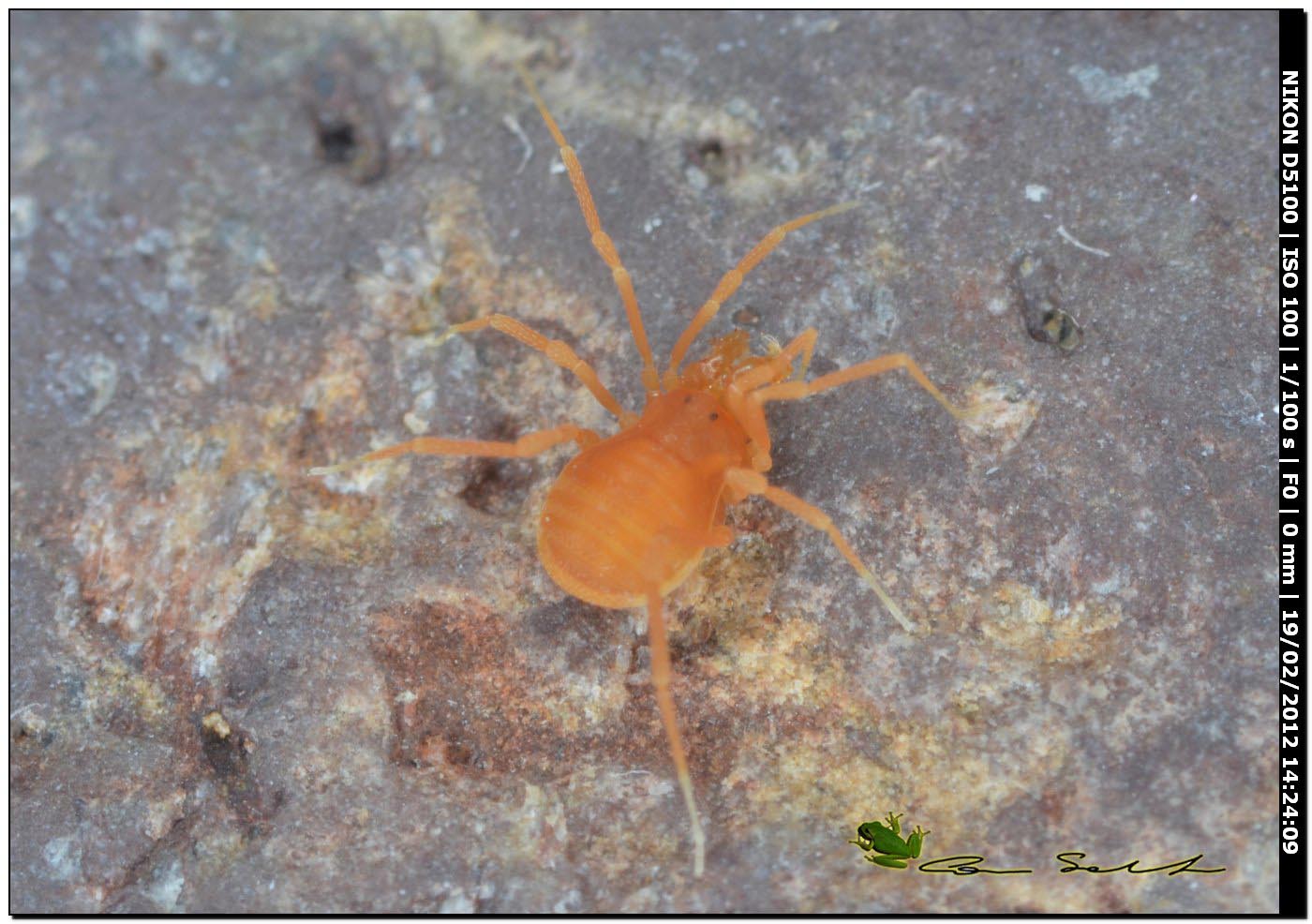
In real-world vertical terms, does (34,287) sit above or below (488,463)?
above

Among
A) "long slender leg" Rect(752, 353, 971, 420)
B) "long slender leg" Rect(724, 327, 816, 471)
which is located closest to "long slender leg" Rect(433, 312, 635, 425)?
"long slender leg" Rect(724, 327, 816, 471)

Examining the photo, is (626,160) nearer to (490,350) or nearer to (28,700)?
(490,350)

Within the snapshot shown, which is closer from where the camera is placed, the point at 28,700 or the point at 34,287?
the point at 28,700

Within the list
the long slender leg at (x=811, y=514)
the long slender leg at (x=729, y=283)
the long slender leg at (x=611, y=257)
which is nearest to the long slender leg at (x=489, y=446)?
the long slender leg at (x=611, y=257)

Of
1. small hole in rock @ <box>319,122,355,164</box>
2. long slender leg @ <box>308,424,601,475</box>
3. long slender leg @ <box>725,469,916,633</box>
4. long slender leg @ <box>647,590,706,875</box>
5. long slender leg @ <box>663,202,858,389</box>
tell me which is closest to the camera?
long slender leg @ <box>647,590,706,875</box>

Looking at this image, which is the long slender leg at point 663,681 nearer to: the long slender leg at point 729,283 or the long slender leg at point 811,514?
the long slender leg at point 811,514

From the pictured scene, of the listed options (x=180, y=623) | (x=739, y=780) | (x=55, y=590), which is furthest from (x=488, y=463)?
(x=55, y=590)

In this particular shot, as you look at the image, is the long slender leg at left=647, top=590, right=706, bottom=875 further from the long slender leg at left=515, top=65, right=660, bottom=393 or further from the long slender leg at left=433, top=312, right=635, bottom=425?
the long slender leg at left=515, top=65, right=660, bottom=393

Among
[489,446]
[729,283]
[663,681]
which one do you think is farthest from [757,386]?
[663,681]
